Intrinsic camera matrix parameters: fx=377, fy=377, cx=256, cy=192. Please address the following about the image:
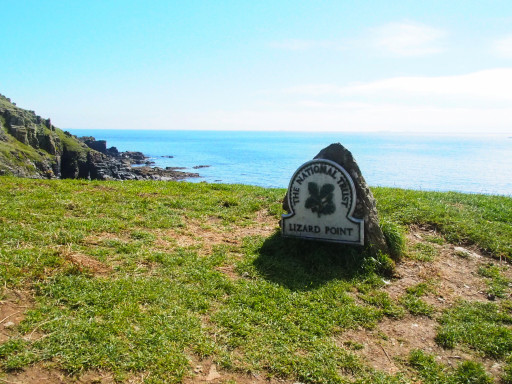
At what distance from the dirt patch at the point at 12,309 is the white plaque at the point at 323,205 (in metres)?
4.54

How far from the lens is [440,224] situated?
29.7 ft

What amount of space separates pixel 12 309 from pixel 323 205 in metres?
5.10

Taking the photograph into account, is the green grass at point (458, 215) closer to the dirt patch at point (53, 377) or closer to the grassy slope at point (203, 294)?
the grassy slope at point (203, 294)

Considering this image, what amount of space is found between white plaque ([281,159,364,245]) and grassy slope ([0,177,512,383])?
0.95ft

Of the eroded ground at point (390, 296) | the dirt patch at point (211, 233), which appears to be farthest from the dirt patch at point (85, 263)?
the dirt patch at point (211, 233)

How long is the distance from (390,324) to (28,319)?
4671 millimetres

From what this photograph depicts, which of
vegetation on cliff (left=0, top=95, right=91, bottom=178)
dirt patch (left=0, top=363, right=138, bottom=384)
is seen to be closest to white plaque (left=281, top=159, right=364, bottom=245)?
dirt patch (left=0, top=363, right=138, bottom=384)

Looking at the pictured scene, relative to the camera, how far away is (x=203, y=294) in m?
5.63

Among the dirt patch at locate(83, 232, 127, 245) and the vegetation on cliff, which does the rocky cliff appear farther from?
the dirt patch at locate(83, 232, 127, 245)

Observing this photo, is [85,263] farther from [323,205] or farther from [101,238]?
[323,205]

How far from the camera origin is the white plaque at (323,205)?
6.95 metres

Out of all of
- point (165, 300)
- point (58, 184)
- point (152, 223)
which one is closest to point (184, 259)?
point (165, 300)

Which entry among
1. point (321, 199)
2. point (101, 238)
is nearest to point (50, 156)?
point (101, 238)

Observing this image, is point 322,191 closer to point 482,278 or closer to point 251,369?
point 482,278
